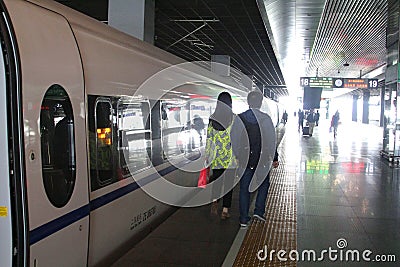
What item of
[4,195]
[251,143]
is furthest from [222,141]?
[4,195]

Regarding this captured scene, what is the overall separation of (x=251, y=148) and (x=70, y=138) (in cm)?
303

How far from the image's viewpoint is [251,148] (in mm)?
5902

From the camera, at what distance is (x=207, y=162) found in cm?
681

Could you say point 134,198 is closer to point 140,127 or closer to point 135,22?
point 140,127

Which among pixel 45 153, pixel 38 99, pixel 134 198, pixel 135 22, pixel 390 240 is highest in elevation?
pixel 135 22

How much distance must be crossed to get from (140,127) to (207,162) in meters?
1.87

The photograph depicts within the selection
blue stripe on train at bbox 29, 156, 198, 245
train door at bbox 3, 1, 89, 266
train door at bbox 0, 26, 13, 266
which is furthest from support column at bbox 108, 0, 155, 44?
train door at bbox 0, 26, 13, 266

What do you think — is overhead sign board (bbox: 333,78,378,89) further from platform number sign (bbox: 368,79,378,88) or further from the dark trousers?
the dark trousers

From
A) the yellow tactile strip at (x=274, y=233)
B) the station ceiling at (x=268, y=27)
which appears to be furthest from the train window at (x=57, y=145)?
the station ceiling at (x=268, y=27)

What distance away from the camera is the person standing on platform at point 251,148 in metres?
5.90

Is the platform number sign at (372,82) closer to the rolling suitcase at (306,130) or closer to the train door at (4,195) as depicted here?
the rolling suitcase at (306,130)

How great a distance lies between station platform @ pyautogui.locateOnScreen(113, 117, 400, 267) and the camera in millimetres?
4707

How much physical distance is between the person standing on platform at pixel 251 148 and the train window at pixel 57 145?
3.00m

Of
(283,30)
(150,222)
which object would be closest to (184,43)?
(283,30)
